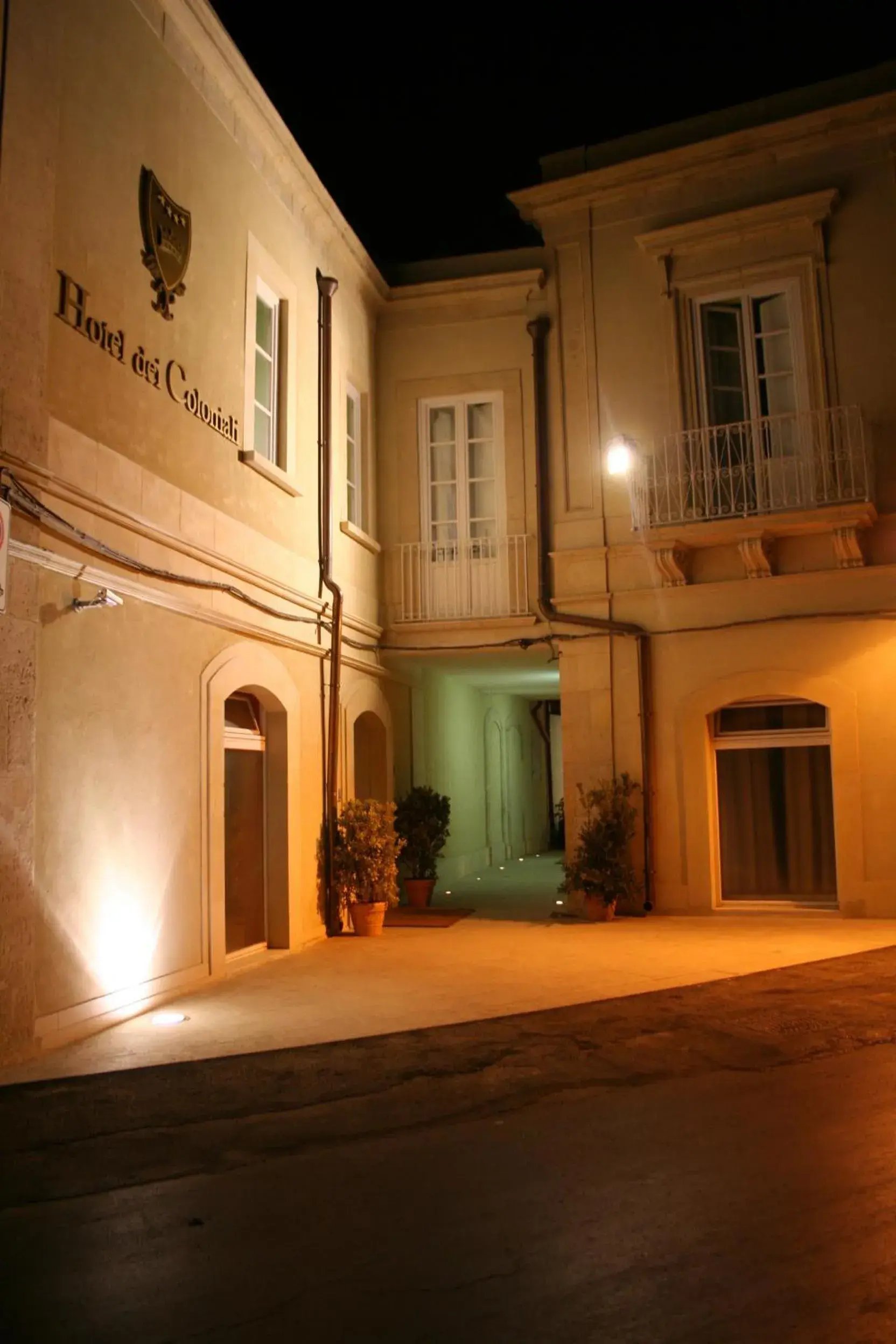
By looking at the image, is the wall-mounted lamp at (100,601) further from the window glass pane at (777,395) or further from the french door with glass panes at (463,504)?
the window glass pane at (777,395)

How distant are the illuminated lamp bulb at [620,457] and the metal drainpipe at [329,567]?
10.1 ft

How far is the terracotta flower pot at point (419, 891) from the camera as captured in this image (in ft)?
42.7

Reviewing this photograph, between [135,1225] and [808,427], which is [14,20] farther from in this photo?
[808,427]

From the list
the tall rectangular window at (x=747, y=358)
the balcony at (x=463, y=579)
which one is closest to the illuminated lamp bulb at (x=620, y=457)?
the tall rectangular window at (x=747, y=358)

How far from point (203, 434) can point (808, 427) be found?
6.23 m

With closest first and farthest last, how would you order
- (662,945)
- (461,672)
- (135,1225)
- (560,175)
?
(135,1225) < (662,945) < (560,175) < (461,672)

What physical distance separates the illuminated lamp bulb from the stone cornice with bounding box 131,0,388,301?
3942mm

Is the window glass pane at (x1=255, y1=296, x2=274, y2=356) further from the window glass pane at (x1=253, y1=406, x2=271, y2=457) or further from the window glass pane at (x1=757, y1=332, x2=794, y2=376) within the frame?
the window glass pane at (x1=757, y1=332, x2=794, y2=376)

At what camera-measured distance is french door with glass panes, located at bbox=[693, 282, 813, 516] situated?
36.7ft

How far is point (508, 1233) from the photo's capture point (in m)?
3.75

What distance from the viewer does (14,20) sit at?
6.52m

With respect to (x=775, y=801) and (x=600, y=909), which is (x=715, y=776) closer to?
(x=775, y=801)

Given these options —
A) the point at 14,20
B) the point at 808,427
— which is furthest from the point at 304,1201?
the point at 808,427

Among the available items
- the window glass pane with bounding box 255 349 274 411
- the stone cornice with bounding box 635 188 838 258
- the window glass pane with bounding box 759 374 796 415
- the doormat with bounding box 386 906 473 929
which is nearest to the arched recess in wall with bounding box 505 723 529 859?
the doormat with bounding box 386 906 473 929
